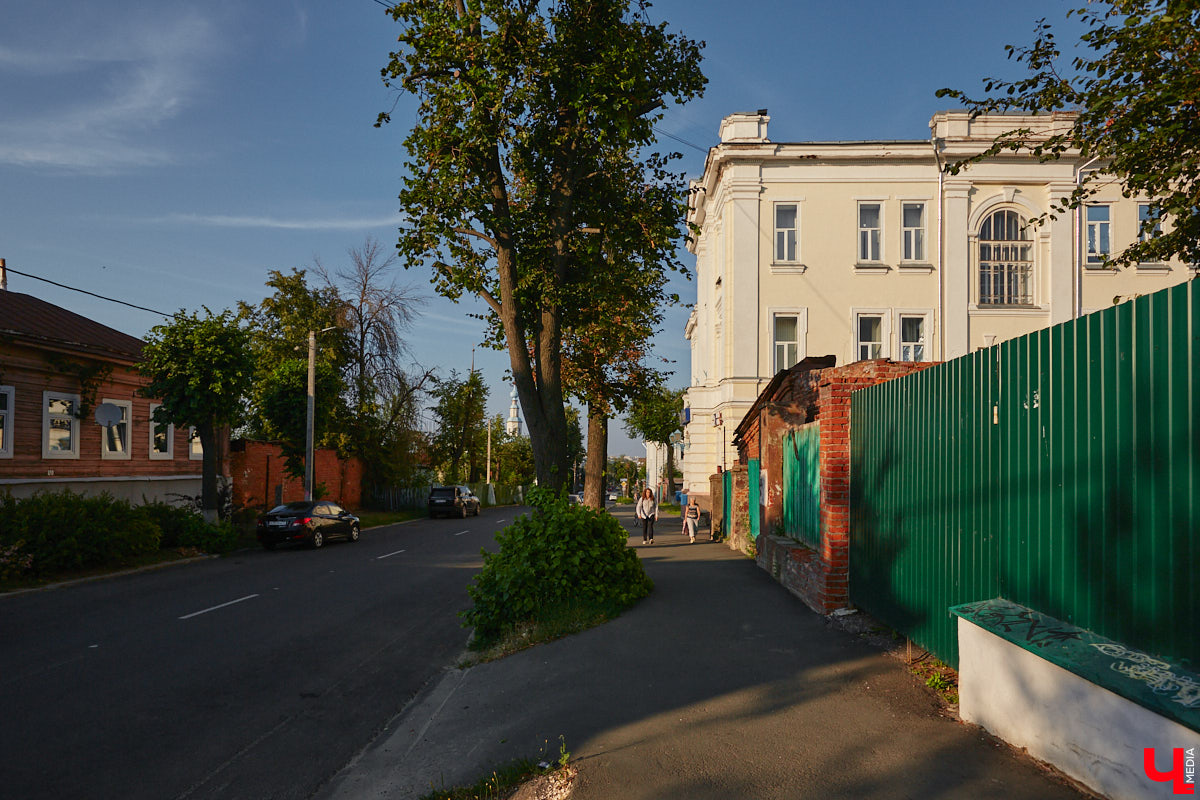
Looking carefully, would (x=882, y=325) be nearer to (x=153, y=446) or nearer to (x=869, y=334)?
(x=869, y=334)

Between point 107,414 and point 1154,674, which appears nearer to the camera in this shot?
point 1154,674

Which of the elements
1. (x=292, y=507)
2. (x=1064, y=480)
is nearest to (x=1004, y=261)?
(x=292, y=507)

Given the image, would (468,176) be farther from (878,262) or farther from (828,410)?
(878,262)

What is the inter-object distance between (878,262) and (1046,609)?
79.0 ft

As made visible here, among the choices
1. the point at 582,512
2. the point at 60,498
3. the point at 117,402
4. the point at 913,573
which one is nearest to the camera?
the point at 913,573

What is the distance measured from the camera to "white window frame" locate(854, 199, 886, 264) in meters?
27.3

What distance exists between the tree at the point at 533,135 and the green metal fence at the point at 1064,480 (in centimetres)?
541

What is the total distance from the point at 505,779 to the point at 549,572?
4.76 metres

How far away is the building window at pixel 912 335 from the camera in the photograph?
27.5 metres

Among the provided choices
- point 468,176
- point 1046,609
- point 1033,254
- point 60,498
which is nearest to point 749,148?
point 1033,254

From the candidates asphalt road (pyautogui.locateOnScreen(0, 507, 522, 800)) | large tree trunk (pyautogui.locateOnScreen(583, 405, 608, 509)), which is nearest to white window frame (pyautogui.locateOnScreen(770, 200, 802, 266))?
large tree trunk (pyautogui.locateOnScreen(583, 405, 608, 509))

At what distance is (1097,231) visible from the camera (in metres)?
27.2

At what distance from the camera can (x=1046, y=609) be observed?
4793mm

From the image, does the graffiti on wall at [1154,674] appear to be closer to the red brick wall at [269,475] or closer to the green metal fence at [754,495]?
the green metal fence at [754,495]
